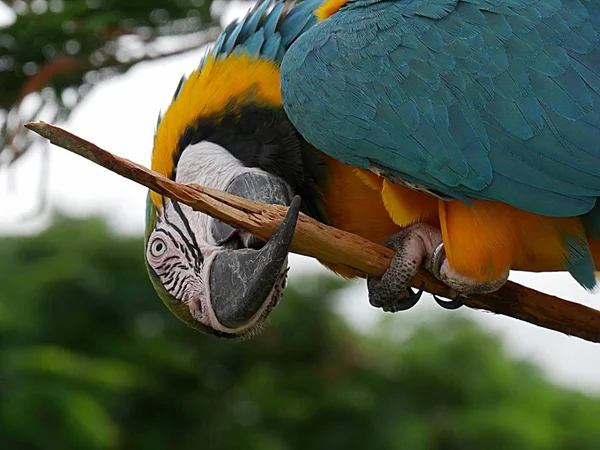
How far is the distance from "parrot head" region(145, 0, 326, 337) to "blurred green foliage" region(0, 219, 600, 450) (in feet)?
8.01

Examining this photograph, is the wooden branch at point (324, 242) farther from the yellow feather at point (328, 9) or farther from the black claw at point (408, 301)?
the yellow feather at point (328, 9)

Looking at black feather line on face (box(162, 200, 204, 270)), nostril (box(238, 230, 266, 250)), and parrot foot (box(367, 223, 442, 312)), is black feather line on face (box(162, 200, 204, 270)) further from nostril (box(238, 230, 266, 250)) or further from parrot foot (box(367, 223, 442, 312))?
parrot foot (box(367, 223, 442, 312))

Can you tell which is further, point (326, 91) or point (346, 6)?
point (346, 6)

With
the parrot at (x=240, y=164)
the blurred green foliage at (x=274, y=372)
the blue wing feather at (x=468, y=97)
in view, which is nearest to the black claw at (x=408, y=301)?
the parrot at (x=240, y=164)

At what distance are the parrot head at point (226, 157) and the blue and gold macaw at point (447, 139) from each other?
1 centimetres

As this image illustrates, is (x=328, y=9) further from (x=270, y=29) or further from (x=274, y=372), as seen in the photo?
(x=274, y=372)

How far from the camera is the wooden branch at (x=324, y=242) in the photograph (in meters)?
1.34

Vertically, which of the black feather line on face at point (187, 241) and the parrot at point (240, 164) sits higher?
the parrot at point (240, 164)

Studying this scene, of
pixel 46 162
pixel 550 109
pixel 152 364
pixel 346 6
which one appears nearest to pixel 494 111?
pixel 550 109

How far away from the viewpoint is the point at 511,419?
5340 millimetres

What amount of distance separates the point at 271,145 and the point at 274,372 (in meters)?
3.71

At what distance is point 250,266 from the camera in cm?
172

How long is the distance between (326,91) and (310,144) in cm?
19

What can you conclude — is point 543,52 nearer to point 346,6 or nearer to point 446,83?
point 446,83
